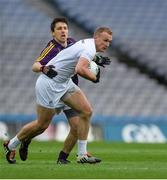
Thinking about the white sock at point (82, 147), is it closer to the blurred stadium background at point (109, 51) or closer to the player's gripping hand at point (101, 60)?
the player's gripping hand at point (101, 60)

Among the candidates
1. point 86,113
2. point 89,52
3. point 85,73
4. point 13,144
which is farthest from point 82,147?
point 89,52

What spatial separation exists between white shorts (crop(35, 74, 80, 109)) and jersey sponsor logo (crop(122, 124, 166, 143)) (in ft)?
29.6

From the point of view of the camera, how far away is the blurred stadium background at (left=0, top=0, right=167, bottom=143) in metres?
21.2

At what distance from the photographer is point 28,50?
73.8ft

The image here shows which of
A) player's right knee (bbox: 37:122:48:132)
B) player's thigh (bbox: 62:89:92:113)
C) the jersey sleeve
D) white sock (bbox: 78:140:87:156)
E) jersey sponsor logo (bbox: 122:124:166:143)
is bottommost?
jersey sponsor logo (bbox: 122:124:166:143)

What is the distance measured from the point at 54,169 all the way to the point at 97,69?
155 centimetres

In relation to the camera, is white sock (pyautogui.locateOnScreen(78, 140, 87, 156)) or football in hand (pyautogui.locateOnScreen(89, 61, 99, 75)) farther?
white sock (pyautogui.locateOnScreen(78, 140, 87, 156))

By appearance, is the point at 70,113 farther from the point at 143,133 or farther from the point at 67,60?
the point at 143,133

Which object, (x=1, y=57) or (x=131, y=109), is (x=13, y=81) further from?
(x=131, y=109)

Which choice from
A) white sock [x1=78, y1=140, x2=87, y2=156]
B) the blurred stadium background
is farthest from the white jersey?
the blurred stadium background

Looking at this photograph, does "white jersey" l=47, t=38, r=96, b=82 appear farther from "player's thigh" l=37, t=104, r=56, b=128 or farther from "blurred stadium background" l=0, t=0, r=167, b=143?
"blurred stadium background" l=0, t=0, r=167, b=143

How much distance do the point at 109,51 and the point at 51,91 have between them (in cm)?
1329

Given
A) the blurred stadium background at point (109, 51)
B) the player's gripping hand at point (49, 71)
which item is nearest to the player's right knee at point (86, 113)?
the player's gripping hand at point (49, 71)

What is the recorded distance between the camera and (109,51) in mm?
22516
